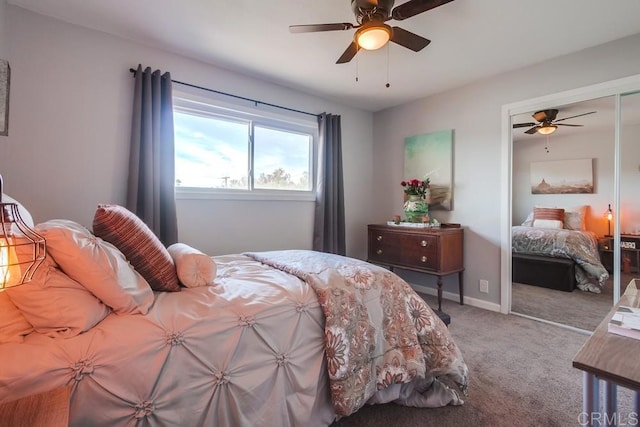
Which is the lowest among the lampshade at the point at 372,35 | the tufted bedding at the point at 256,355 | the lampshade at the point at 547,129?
the tufted bedding at the point at 256,355

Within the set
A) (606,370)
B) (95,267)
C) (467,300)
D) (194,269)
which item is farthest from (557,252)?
(95,267)

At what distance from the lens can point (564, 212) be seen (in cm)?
277

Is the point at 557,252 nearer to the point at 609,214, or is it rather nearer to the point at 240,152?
the point at 609,214

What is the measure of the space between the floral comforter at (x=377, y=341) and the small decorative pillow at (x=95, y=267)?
2.51 ft

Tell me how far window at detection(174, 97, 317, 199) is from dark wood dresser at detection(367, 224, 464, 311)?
42.3 inches

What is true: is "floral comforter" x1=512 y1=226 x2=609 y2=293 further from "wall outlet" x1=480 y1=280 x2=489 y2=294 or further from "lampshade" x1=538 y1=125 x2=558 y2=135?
"lampshade" x1=538 y1=125 x2=558 y2=135

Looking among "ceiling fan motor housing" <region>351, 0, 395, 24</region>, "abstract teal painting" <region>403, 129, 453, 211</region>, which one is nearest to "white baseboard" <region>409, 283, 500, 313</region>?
"abstract teal painting" <region>403, 129, 453, 211</region>

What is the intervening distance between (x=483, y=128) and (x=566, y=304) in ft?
6.22

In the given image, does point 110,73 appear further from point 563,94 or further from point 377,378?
point 563,94

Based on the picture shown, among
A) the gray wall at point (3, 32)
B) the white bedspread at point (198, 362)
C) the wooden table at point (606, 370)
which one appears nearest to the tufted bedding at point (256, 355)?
the white bedspread at point (198, 362)

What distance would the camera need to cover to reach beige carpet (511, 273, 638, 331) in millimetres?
2590

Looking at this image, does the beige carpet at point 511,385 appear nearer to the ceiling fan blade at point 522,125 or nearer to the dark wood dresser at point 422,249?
the dark wood dresser at point 422,249

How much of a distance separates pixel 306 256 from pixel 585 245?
2.53 meters

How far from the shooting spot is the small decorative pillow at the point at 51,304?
0.96 metres
